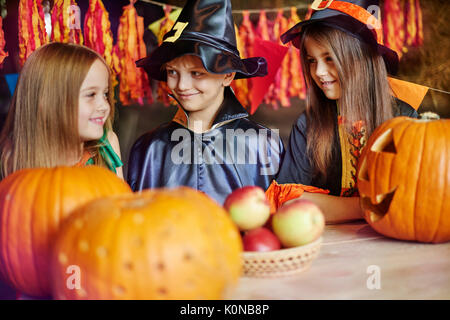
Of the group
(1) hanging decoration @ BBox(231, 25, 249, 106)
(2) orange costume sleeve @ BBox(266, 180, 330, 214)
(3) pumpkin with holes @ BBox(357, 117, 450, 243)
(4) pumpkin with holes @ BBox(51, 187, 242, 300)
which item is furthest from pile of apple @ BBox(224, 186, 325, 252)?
(1) hanging decoration @ BBox(231, 25, 249, 106)

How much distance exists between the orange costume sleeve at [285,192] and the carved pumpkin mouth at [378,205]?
436mm

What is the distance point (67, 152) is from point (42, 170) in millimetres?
702

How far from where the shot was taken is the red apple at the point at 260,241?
1064 millimetres

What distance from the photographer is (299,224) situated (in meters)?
1.07

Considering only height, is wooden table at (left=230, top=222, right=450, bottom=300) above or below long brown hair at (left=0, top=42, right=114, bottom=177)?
below

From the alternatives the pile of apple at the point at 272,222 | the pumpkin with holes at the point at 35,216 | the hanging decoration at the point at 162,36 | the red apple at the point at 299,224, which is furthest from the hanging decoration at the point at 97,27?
the red apple at the point at 299,224

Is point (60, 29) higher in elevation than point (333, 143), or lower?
higher

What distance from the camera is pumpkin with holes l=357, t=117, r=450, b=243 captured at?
132 centimetres

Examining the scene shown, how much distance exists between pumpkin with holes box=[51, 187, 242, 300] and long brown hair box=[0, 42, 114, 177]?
3.30 feet

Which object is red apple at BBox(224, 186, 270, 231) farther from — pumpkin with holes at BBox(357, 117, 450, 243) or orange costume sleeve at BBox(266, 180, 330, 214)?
orange costume sleeve at BBox(266, 180, 330, 214)

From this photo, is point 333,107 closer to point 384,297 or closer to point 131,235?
point 384,297

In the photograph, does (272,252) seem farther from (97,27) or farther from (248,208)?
(97,27)
